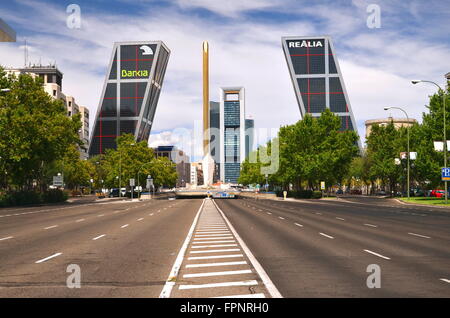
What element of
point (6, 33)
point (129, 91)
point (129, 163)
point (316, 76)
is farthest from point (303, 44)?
point (6, 33)

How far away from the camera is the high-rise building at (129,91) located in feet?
618

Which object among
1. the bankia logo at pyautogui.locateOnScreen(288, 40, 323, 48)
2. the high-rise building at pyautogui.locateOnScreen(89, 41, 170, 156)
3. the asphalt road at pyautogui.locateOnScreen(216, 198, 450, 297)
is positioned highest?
the bankia logo at pyautogui.locateOnScreen(288, 40, 323, 48)

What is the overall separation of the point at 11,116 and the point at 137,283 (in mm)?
52105

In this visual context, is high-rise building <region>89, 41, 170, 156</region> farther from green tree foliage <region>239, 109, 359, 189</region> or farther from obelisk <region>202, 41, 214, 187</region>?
green tree foliage <region>239, 109, 359, 189</region>

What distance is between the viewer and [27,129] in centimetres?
5656

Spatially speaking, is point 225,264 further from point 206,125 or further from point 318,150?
point 206,125

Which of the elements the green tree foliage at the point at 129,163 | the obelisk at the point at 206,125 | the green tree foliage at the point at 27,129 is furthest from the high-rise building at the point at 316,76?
the green tree foliage at the point at 27,129

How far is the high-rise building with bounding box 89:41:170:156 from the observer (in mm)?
188500

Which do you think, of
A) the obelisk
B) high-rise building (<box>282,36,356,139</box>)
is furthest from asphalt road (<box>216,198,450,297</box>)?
high-rise building (<box>282,36,356,139</box>)

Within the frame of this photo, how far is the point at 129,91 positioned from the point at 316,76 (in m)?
71.1

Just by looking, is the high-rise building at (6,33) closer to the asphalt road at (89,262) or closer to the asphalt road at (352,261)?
the asphalt road at (89,262)

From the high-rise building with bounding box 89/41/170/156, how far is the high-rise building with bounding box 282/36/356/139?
51.7m

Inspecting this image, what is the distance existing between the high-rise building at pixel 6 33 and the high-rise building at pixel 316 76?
146m
